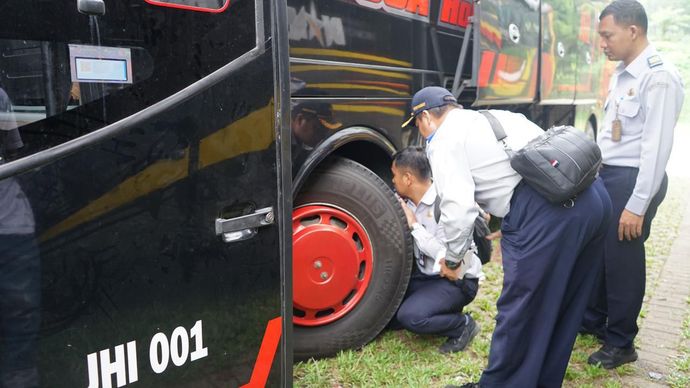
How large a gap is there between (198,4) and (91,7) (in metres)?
0.28

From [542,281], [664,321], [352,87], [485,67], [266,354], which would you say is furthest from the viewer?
[664,321]

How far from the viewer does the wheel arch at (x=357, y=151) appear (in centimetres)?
242

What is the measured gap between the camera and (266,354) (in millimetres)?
1723

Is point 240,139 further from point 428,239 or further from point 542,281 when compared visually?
point 428,239

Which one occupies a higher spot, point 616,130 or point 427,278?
point 616,130

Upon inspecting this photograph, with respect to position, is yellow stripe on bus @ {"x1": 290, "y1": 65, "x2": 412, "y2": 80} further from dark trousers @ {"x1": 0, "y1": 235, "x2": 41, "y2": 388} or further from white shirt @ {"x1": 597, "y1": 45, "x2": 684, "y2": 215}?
dark trousers @ {"x1": 0, "y1": 235, "x2": 41, "y2": 388}

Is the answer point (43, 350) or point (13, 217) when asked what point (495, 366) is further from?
point (13, 217)

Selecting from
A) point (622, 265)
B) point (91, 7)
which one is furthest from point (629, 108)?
point (91, 7)

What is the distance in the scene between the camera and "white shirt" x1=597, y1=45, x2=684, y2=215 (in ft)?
8.46

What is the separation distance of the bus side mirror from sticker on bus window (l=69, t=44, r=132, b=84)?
7 cm

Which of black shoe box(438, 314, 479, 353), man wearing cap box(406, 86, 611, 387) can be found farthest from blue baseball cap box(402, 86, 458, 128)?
black shoe box(438, 314, 479, 353)

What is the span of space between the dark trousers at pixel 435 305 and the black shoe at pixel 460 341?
2 centimetres

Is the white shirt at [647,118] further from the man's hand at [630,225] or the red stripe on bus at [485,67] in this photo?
the red stripe on bus at [485,67]

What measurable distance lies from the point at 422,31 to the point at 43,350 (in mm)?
2304
